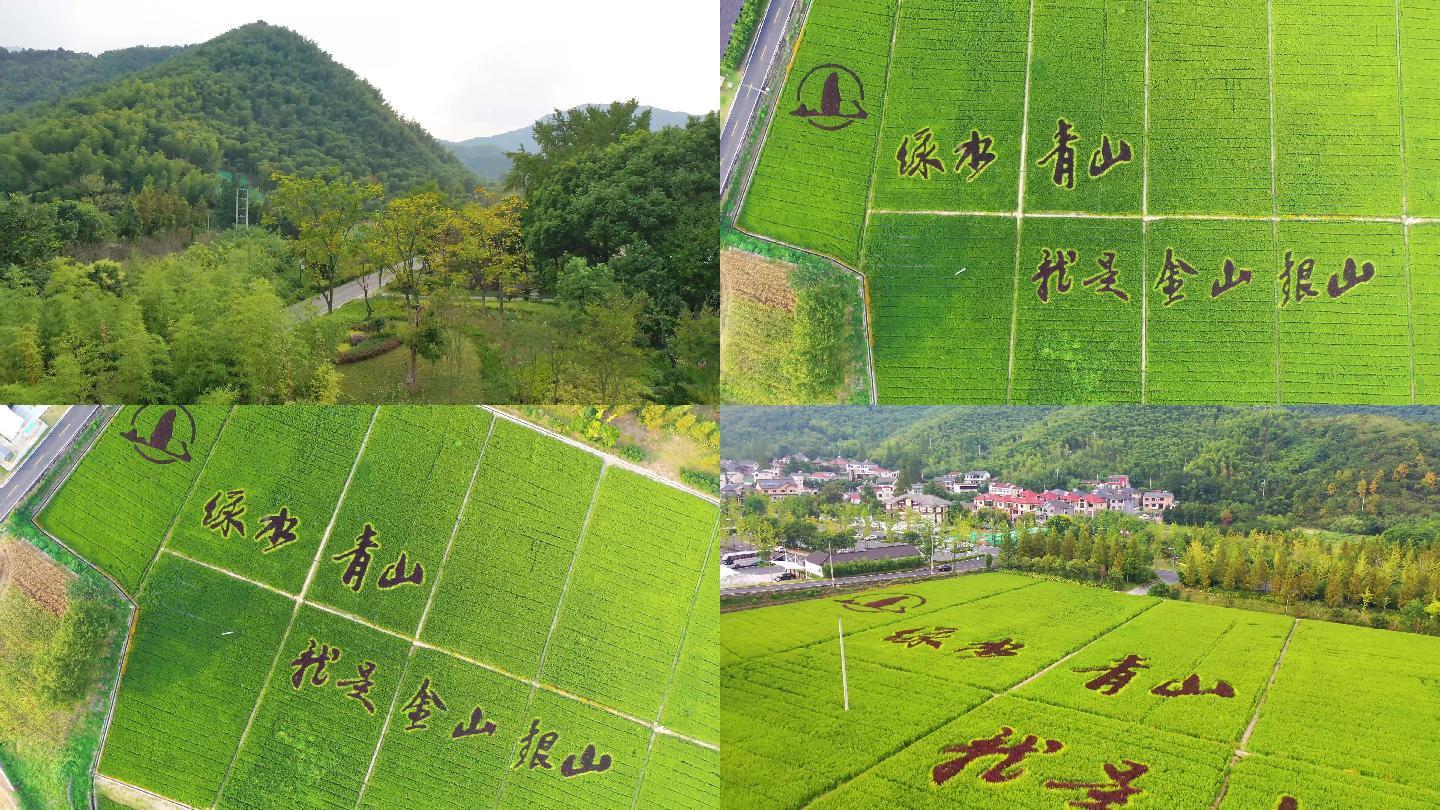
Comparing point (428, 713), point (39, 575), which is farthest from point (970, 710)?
point (39, 575)

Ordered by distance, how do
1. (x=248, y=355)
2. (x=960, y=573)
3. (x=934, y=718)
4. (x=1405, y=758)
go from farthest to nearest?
(x=960, y=573) → (x=248, y=355) → (x=934, y=718) → (x=1405, y=758)

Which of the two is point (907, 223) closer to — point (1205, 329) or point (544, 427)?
point (1205, 329)

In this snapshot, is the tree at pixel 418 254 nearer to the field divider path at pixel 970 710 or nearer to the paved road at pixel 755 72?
the paved road at pixel 755 72

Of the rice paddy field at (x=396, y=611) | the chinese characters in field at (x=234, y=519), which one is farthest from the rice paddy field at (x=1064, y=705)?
the chinese characters in field at (x=234, y=519)

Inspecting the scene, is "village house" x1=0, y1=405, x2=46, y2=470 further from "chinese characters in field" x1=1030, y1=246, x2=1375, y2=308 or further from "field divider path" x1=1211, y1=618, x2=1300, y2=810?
"field divider path" x1=1211, y1=618, x2=1300, y2=810

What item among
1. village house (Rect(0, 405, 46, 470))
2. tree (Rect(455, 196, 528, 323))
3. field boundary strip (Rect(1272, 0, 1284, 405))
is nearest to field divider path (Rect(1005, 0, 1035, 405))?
field boundary strip (Rect(1272, 0, 1284, 405))

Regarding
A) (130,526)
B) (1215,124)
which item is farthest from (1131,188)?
(130,526)
